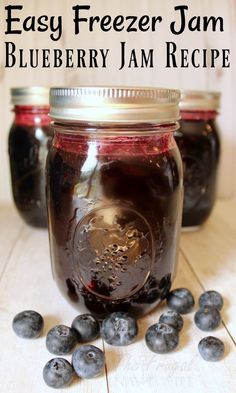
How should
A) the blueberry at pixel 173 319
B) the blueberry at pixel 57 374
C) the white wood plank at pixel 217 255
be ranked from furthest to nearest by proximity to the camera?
the white wood plank at pixel 217 255
the blueberry at pixel 173 319
the blueberry at pixel 57 374

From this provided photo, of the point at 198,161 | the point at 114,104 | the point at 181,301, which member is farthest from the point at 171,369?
the point at 198,161

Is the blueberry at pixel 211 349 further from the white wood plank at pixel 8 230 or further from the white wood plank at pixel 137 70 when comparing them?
the white wood plank at pixel 137 70

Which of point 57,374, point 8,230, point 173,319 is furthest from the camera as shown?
point 8,230

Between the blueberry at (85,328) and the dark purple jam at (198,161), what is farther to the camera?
the dark purple jam at (198,161)

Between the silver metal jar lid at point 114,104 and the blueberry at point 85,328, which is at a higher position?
the silver metal jar lid at point 114,104

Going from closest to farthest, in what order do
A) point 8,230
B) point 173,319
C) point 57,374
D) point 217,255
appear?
1. point 57,374
2. point 173,319
3. point 217,255
4. point 8,230

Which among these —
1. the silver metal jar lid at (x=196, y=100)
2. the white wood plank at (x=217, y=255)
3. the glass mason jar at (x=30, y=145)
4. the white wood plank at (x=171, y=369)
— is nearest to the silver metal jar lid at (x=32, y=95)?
the glass mason jar at (x=30, y=145)

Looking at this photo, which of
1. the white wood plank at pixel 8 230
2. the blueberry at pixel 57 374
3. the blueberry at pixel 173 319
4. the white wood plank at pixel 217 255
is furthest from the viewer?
the white wood plank at pixel 8 230

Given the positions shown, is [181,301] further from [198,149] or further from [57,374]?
[198,149]

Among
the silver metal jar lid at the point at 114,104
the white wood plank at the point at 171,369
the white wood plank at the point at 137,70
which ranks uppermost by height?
the white wood plank at the point at 137,70
